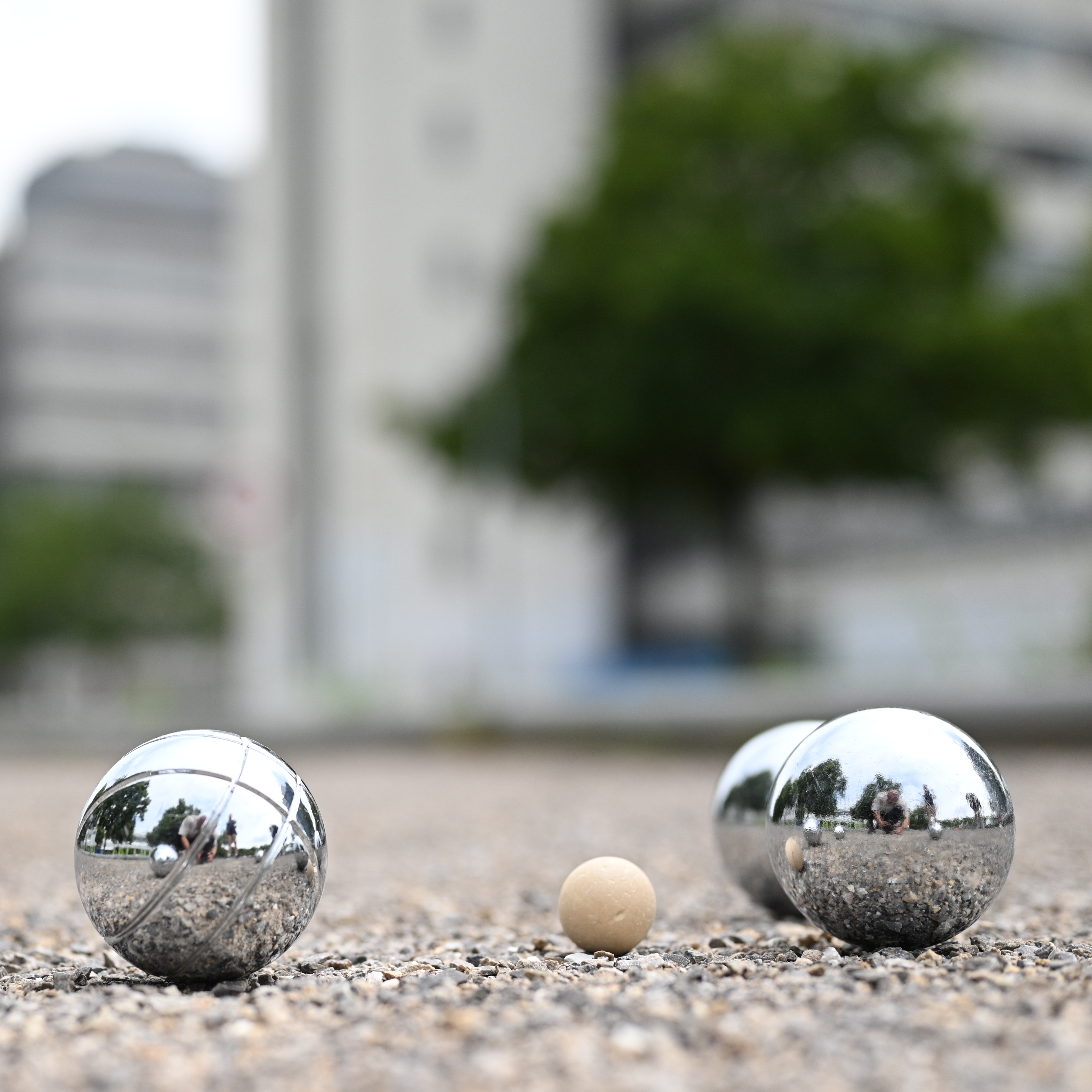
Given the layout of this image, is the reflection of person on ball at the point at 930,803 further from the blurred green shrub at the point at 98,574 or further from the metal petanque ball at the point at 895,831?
the blurred green shrub at the point at 98,574

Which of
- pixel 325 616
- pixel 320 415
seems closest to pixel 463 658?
pixel 325 616

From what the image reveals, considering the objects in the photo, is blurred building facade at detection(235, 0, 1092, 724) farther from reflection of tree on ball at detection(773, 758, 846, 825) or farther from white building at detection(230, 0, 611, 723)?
reflection of tree on ball at detection(773, 758, 846, 825)

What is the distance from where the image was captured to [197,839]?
3945 mm

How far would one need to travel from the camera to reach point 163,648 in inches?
3361

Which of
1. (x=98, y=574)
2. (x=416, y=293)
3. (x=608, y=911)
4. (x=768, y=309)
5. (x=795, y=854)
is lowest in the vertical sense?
(x=98, y=574)

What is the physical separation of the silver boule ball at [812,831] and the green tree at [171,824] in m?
1.76

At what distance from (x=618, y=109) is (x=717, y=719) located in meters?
13.0

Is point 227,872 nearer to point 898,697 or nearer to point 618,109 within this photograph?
point 898,697

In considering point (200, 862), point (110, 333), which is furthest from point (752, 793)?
point (110, 333)

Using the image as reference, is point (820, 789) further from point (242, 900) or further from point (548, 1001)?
point (242, 900)

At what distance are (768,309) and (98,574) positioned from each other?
124ft

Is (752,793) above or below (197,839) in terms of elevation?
below

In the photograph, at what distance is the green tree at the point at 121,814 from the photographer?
4.02m

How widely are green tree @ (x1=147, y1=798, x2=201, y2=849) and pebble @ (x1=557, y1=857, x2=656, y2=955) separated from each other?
52.4 inches
